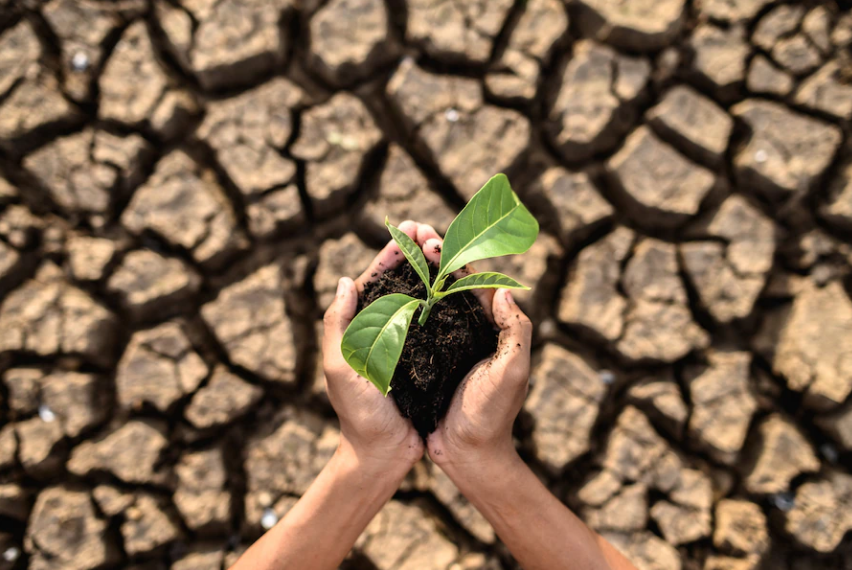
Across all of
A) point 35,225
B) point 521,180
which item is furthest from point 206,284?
Result: point 521,180

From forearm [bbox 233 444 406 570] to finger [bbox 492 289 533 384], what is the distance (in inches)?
16.8

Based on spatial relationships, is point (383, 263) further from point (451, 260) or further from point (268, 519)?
point (268, 519)

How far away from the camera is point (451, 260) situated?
122 centimetres

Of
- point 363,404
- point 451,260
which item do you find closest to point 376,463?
point 363,404

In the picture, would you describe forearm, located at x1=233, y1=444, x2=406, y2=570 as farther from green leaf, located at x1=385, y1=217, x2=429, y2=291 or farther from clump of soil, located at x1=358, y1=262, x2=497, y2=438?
green leaf, located at x1=385, y1=217, x2=429, y2=291

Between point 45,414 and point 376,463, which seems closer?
point 376,463

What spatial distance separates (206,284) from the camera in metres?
1.95

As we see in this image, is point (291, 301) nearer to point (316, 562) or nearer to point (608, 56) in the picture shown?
point (316, 562)

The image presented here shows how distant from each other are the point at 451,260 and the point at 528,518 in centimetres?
75

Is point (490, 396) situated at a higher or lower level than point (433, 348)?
lower

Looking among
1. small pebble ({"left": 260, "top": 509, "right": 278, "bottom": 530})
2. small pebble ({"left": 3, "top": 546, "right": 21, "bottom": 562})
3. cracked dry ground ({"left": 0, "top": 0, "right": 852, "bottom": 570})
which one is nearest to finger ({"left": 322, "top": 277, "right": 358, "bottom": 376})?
cracked dry ground ({"left": 0, "top": 0, "right": 852, "bottom": 570})

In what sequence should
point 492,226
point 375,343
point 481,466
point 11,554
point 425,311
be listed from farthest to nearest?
point 11,554 → point 481,466 → point 425,311 → point 492,226 → point 375,343

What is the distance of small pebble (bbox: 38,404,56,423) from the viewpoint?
1804mm

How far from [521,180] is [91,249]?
1558 millimetres
